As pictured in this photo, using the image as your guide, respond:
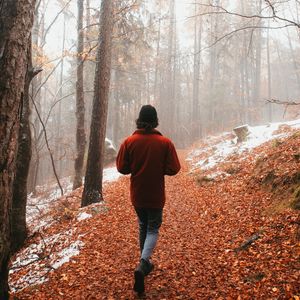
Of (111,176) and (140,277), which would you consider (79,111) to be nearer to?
(111,176)

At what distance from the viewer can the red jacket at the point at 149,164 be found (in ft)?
13.9

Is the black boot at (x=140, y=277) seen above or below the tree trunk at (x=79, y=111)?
below

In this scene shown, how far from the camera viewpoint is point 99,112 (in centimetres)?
906

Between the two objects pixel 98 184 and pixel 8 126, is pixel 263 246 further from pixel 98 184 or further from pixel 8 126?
pixel 98 184

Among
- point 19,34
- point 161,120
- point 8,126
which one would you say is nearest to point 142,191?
point 8,126

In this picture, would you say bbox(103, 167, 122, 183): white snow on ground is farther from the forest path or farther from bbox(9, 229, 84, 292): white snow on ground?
bbox(9, 229, 84, 292): white snow on ground

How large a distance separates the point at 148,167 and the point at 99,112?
5.20 m

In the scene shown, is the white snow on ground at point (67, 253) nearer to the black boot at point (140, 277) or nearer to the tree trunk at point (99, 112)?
the black boot at point (140, 277)

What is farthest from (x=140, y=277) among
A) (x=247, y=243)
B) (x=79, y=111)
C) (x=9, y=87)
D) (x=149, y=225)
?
(x=79, y=111)

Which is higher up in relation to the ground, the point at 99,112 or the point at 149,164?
the point at 99,112

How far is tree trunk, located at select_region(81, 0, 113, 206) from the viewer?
9.06 metres

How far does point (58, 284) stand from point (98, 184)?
454cm

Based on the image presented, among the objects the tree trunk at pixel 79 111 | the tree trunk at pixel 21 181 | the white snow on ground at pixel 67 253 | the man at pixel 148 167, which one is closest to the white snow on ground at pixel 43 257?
the white snow on ground at pixel 67 253

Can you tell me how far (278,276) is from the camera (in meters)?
4.17
